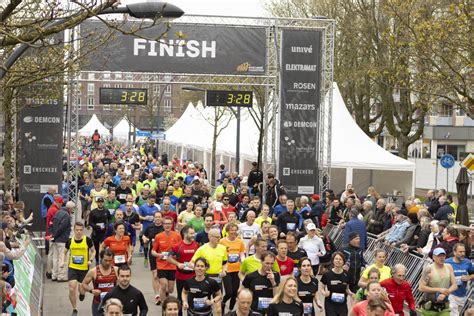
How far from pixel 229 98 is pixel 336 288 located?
14573 mm

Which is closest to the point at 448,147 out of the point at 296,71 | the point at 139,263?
the point at 296,71

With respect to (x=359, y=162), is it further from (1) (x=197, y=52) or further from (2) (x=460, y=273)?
(2) (x=460, y=273)

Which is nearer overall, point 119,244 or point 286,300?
point 286,300

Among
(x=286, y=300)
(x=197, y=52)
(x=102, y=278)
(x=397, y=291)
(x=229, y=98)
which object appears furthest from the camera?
(x=229, y=98)

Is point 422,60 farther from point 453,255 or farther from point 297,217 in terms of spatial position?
point 453,255

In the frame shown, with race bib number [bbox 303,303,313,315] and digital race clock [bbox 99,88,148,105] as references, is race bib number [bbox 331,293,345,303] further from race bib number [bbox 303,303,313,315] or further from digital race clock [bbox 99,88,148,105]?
digital race clock [bbox 99,88,148,105]

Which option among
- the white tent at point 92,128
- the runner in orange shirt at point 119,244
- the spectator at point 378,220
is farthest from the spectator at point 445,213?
the white tent at point 92,128

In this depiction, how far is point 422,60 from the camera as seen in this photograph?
21.1m

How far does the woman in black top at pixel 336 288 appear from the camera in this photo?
12203 millimetres

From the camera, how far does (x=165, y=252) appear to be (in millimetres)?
14547

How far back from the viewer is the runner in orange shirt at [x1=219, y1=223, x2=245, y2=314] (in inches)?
561

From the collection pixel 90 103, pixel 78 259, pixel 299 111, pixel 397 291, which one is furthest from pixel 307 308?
pixel 90 103

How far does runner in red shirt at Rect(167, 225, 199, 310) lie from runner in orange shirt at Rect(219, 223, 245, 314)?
529 mm

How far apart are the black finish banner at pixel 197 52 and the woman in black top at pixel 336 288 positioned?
12.6 m
